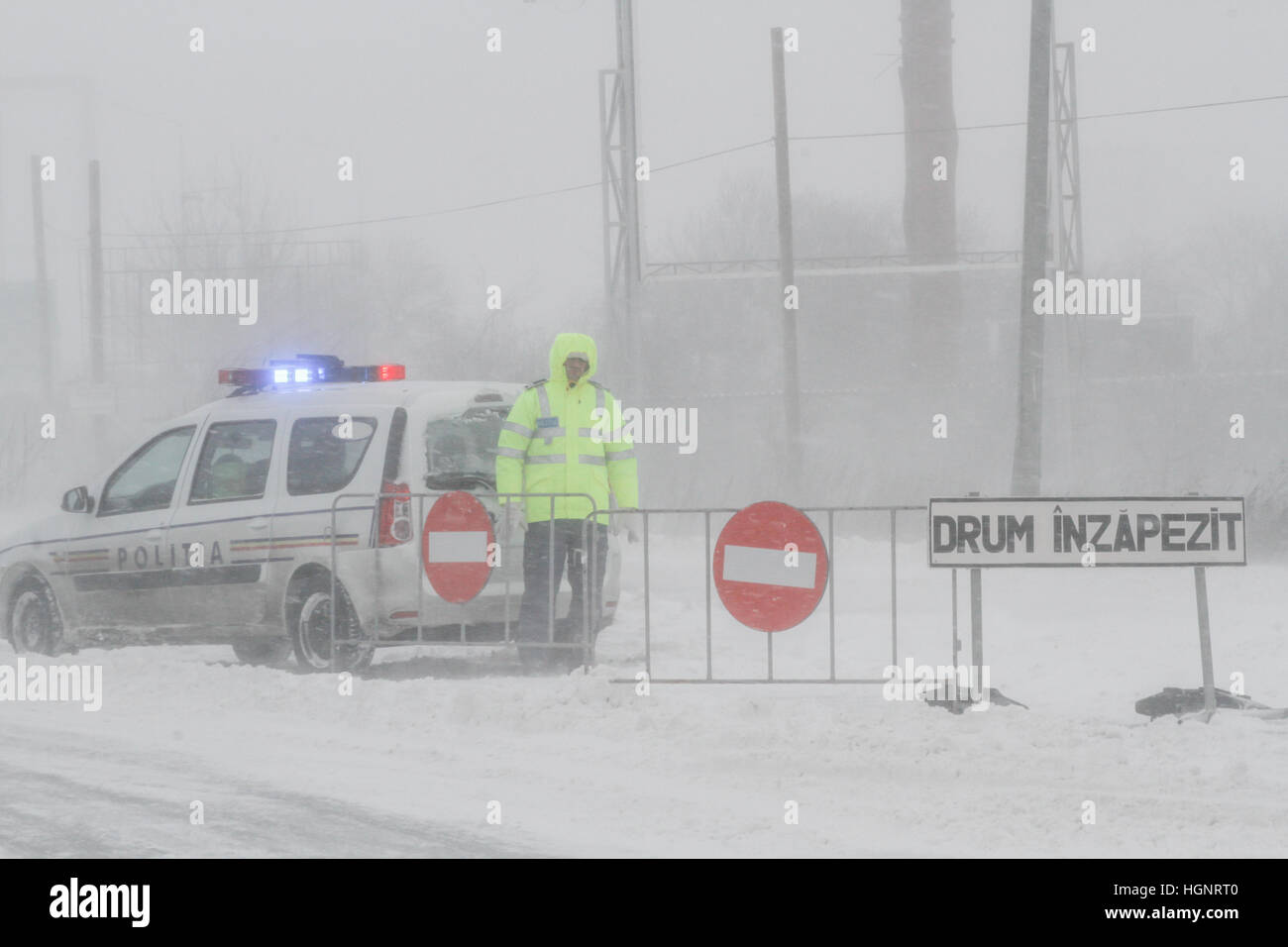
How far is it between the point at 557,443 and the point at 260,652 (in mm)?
2957

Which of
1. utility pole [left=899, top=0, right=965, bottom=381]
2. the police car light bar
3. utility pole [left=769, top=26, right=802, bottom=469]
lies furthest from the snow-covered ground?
utility pole [left=899, top=0, right=965, bottom=381]

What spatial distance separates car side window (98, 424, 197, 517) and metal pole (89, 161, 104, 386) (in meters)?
25.9

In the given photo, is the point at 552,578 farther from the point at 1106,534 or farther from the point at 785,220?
the point at 785,220

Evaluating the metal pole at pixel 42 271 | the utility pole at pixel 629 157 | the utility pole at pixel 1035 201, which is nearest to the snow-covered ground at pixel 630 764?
the utility pole at pixel 1035 201

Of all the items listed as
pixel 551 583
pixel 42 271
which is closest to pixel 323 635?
pixel 551 583

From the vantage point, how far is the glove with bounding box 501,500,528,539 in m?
9.59

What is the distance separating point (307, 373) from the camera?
1044cm

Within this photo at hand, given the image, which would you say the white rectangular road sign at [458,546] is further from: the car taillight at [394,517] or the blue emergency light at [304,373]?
the blue emergency light at [304,373]

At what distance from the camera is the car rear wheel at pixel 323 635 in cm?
965

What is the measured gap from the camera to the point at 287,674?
9422 millimetres

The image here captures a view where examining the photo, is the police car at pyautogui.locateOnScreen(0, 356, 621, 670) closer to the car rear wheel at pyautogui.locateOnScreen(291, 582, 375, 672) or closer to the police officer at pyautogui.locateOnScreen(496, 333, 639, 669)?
the car rear wheel at pyautogui.locateOnScreen(291, 582, 375, 672)

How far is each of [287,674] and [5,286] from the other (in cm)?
6567
